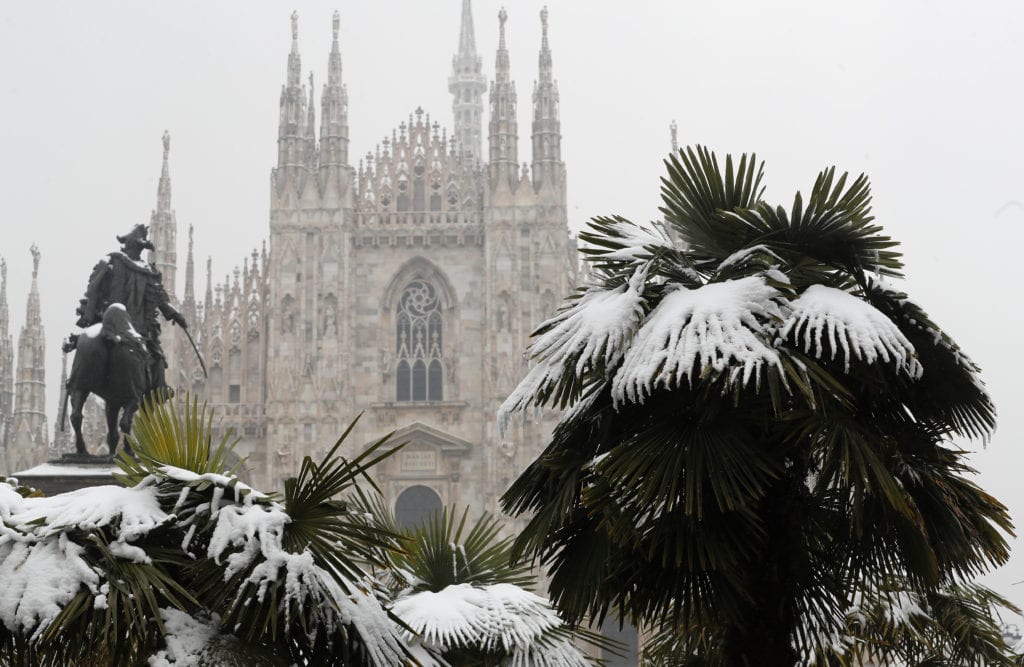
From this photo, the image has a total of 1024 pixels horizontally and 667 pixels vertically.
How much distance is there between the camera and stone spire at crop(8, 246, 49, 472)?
35.5 m

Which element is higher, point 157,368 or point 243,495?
point 157,368

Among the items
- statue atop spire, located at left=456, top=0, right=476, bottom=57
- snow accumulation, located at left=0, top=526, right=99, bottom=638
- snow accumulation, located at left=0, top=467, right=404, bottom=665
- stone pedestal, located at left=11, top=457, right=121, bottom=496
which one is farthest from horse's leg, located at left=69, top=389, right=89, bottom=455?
statue atop spire, located at left=456, top=0, right=476, bottom=57

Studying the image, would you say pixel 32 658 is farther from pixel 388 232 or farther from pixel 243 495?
pixel 388 232

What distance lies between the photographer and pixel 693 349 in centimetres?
616

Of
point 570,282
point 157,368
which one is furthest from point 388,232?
point 157,368

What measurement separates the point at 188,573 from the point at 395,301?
103 feet

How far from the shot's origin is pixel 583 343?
6.59 meters

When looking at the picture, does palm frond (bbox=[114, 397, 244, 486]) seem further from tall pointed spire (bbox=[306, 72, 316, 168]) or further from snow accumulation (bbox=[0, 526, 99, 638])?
tall pointed spire (bbox=[306, 72, 316, 168])

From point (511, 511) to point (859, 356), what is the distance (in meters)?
2.27

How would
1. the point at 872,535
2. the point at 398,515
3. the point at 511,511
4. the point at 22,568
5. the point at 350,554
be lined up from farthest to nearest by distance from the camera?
the point at 398,515 → the point at 511,511 → the point at 872,535 → the point at 350,554 → the point at 22,568

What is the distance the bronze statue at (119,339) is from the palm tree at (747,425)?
21.2ft

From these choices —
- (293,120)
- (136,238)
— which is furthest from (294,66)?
(136,238)

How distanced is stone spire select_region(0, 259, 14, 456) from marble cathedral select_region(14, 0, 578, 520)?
10.7 ft

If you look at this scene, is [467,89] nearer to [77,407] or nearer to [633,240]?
[77,407]
